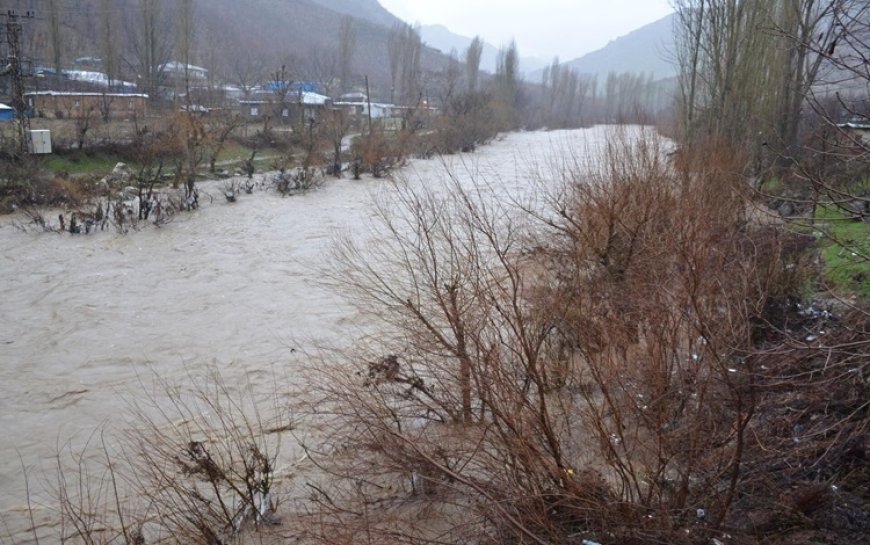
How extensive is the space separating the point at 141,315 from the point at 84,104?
1795 centimetres

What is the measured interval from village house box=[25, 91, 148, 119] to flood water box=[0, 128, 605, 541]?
1244 cm

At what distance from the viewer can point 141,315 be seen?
28.8 ft

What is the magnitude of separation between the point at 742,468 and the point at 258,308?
6.64 m

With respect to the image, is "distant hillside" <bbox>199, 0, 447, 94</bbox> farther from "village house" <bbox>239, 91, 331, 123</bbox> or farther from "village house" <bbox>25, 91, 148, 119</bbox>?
"village house" <bbox>25, 91, 148, 119</bbox>

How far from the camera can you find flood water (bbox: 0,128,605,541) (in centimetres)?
633

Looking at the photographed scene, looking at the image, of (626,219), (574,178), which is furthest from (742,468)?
(574,178)

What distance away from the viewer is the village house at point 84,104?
23.8 meters

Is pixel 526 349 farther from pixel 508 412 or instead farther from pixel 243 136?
pixel 243 136

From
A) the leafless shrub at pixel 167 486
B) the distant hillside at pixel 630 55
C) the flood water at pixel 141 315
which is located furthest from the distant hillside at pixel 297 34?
the distant hillside at pixel 630 55

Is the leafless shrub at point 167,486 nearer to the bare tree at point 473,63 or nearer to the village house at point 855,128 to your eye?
the village house at point 855,128

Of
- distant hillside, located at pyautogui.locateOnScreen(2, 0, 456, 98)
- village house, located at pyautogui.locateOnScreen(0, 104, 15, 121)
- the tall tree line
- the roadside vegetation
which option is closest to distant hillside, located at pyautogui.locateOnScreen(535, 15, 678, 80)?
distant hillside, located at pyautogui.locateOnScreen(2, 0, 456, 98)

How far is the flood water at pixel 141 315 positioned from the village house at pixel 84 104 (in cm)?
1244

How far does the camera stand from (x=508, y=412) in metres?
3.81

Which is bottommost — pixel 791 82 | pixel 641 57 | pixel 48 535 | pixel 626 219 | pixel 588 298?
pixel 48 535
